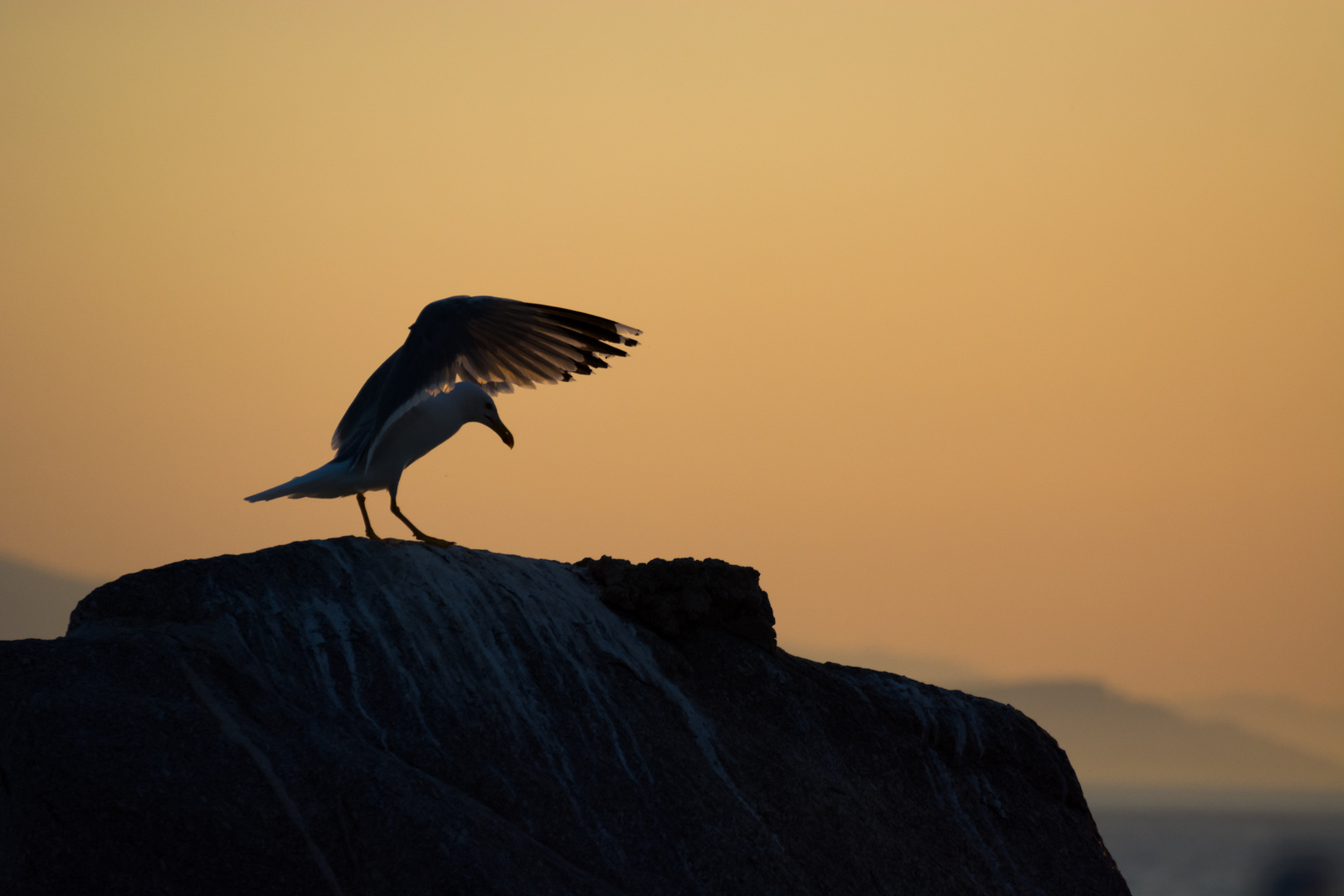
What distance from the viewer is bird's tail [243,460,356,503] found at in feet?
45.1

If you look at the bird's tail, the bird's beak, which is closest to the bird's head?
the bird's beak

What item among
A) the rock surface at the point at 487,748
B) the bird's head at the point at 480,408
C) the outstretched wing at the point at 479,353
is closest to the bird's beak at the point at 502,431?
the bird's head at the point at 480,408

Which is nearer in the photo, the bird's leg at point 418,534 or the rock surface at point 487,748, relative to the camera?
the rock surface at point 487,748

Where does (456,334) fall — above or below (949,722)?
above

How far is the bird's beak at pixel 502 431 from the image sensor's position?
48.1ft

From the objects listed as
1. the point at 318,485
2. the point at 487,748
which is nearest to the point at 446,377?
the point at 318,485

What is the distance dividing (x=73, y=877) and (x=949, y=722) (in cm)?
862

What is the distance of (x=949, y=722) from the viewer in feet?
47.2

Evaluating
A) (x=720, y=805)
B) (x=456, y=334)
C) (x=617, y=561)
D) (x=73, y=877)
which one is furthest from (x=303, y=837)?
(x=456, y=334)

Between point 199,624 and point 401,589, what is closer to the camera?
point 199,624

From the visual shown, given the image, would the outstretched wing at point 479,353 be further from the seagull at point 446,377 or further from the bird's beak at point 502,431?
the bird's beak at point 502,431

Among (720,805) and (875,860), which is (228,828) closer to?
(720,805)

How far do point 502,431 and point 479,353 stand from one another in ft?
3.29

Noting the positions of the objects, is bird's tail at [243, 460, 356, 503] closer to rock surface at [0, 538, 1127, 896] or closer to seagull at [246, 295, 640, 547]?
seagull at [246, 295, 640, 547]
